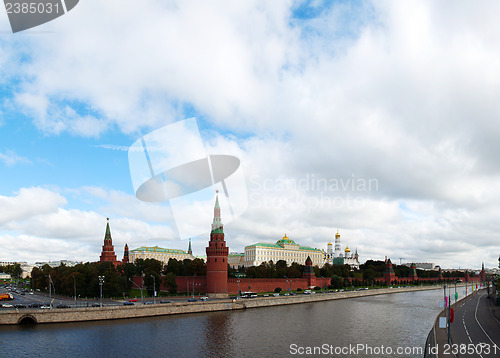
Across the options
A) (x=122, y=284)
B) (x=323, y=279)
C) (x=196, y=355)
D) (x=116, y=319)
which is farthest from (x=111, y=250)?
(x=196, y=355)

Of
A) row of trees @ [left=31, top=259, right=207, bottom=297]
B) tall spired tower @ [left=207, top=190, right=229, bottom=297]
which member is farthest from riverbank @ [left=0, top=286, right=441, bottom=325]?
tall spired tower @ [left=207, top=190, right=229, bottom=297]

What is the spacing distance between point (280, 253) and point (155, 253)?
45.7 m

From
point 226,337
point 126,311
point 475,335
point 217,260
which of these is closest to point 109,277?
point 217,260

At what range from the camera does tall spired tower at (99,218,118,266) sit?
10199 cm

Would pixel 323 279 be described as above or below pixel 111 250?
below

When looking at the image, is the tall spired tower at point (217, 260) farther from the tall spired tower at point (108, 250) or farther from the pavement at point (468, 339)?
the tall spired tower at point (108, 250)

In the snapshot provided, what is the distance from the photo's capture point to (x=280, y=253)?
6176 inches

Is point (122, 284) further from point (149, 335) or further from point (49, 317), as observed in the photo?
point (149, 335)

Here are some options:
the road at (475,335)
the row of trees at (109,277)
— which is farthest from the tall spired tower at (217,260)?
the road at (475,335)

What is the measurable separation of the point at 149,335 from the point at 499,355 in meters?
26.6

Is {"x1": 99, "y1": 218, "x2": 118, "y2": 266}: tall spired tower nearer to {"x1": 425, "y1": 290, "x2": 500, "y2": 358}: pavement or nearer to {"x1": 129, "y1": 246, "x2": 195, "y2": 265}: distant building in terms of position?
{"x1": 129, "y1": 246, "x2": 195, "y2": 265}: distant building

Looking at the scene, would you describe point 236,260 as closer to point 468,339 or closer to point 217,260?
point 217,260

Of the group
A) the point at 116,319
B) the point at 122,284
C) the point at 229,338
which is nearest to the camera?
the point at 229,338

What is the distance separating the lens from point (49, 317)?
4300 cm
